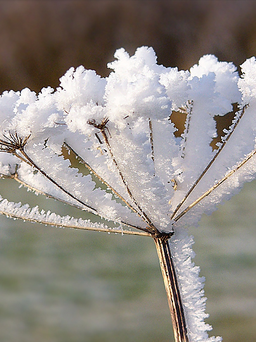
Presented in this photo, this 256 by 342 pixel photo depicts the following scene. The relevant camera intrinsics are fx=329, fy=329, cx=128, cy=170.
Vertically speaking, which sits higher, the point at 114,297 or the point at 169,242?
the point at 114,297

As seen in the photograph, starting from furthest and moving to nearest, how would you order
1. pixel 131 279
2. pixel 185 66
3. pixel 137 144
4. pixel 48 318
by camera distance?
pixel 185 66, pixel 131 279, pixel 48 318, pixel 137 144

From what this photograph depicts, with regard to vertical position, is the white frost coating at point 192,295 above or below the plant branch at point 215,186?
below

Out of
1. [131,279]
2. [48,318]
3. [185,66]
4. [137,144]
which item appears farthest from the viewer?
[185,66]

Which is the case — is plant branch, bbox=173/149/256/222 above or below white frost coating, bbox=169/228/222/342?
above

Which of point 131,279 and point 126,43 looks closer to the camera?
point 131,279

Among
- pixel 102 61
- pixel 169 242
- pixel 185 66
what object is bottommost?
pixel 169 242

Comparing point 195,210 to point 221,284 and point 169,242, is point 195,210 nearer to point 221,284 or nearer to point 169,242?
point 169,242

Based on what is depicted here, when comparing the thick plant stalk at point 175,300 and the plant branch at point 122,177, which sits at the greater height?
the plant branch at point 122,177

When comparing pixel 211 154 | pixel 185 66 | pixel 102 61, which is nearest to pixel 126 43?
pixel 102 61
